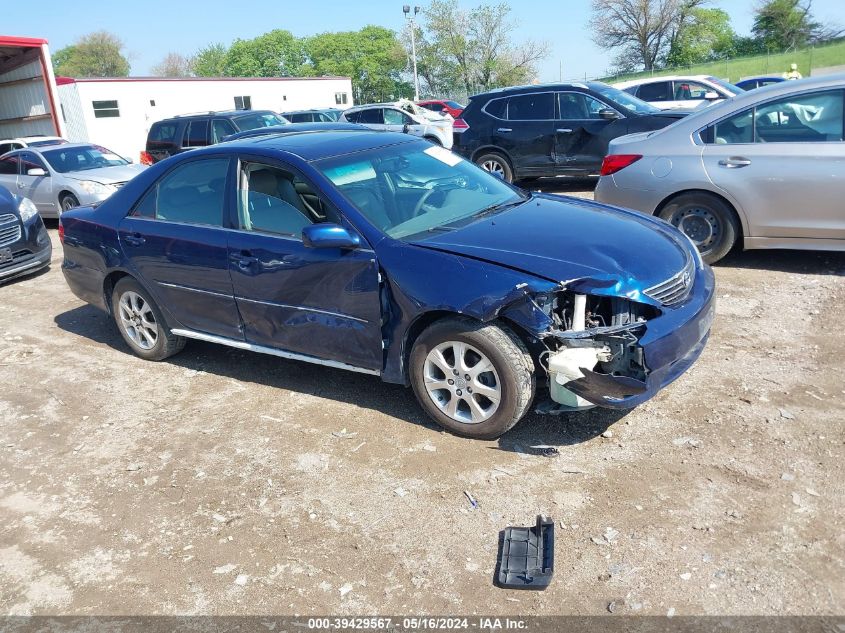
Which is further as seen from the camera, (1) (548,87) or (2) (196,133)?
(2) (196,133)

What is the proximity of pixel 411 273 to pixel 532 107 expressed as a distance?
8.10 m

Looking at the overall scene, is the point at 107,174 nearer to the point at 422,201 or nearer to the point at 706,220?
the point at 422,201

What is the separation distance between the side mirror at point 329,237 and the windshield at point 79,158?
1000 centimetres

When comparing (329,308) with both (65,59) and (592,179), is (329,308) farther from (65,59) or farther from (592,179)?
(65,59)

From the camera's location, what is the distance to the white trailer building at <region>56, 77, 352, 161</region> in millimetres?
28625

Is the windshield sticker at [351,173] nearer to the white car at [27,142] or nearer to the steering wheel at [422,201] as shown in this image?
the steering wheel at [422,201]

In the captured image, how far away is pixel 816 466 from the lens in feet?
11.5

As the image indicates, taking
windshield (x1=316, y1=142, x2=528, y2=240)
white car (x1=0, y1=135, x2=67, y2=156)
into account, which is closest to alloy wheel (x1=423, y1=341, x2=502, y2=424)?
windshield (x1=316, y1=142, x2=528, y2=240)

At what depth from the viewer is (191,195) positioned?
5059mm

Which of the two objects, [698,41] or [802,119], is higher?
[698,41]

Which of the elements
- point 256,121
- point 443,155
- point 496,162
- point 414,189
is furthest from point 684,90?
point 414,189

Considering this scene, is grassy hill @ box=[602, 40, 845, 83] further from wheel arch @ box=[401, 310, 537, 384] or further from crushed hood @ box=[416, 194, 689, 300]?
wheel arch @ box=[401, 310, 537, 384]

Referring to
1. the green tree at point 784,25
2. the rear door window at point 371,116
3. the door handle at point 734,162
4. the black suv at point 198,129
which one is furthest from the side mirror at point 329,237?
the green tree at point 784,25

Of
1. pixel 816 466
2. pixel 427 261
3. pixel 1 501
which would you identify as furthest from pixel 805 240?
pixel 1 501
